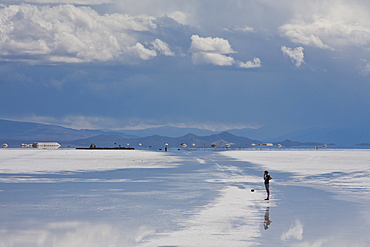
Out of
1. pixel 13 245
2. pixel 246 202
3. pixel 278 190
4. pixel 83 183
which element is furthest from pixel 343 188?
pixel 13 245

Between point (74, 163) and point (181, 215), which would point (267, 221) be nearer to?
point (181, 215)

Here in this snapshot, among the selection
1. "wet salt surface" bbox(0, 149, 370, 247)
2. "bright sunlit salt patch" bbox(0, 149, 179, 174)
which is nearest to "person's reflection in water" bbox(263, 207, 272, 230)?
"wet salt surface" bbox(0, 149, 370, 247)

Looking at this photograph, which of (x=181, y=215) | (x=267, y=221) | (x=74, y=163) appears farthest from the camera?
(x=74, y=163)

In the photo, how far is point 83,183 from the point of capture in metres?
41.9

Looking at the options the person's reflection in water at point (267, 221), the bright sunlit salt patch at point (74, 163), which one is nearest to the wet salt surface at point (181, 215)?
the person's reflection in water at point (267, 221)

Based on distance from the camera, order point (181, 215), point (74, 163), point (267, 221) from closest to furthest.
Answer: point (267, 221)
point (181, 215)
point (74, 163)

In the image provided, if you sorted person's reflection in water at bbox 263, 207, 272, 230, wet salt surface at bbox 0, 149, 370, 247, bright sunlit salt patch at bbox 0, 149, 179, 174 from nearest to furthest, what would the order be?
1. wet salt surface at bbox 0, 149, 370, 247
2. person's reflection in water at bbox 263, 207, 272, 230
3. bright sunlit salt patch at bbox 0, 149, 179, 174

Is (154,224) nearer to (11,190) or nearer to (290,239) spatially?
(290,239)

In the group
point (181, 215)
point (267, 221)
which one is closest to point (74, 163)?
point (181, 215)

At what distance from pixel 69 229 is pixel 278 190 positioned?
19.5 metres

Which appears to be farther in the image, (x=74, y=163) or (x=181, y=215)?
(x=74, y=163)

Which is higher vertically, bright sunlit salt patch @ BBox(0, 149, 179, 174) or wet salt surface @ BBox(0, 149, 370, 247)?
bright sunlit salt patch @ BBox(0, 149, 179, 174)

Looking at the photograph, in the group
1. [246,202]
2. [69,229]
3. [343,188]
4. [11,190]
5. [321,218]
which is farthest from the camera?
[343,188]

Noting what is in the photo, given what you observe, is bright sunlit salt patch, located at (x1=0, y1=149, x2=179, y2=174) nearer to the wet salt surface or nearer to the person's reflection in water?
the wet salt surface
